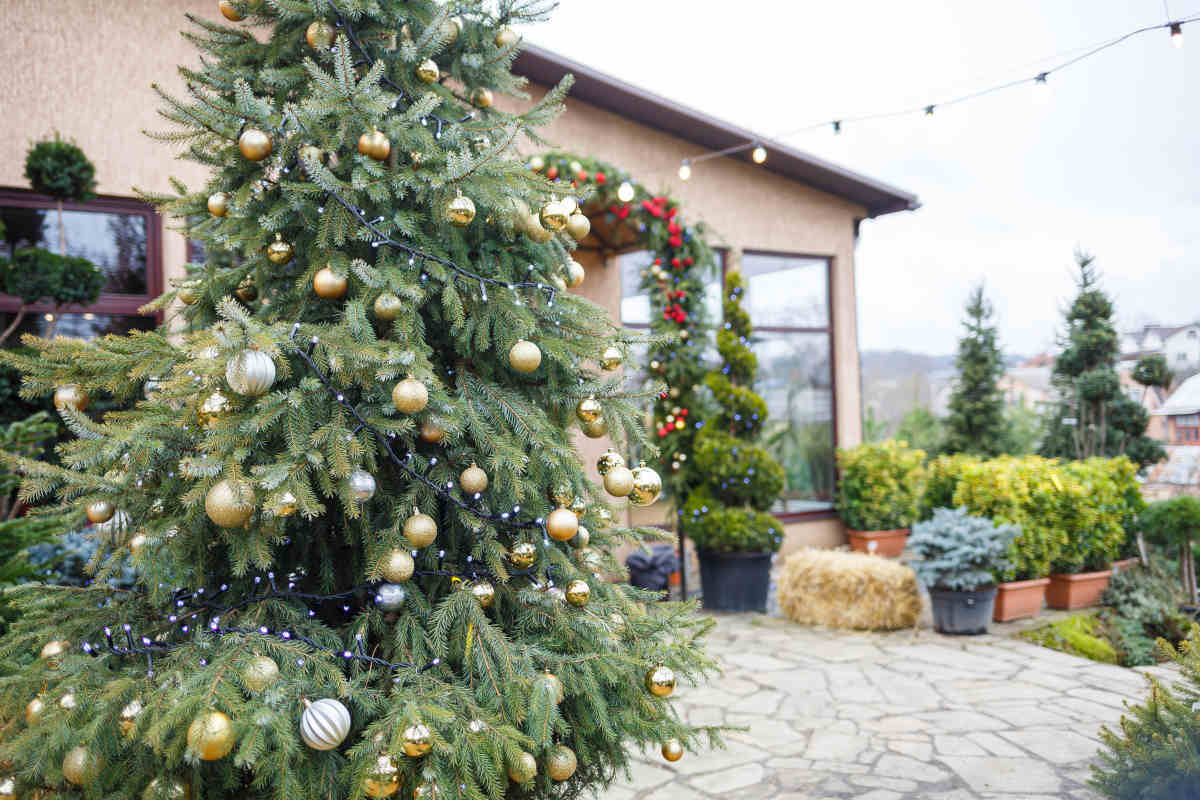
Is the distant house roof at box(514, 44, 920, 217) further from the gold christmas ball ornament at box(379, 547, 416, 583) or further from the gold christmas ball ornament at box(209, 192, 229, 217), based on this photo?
the gold christmas ball ornament at box(379, 547, 416, 583)

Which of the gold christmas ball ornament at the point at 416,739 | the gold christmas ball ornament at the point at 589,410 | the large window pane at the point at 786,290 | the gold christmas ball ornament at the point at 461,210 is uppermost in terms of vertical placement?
the large window pane at the point at 786,290

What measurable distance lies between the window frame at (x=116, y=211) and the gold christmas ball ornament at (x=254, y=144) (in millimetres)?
4082

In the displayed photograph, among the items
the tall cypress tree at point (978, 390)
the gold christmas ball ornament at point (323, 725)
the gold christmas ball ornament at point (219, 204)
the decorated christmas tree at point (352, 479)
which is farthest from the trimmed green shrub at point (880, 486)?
the gold christmas ball ornament at point (323, 725)

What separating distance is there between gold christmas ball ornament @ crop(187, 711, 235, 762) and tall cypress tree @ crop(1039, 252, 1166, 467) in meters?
10.1

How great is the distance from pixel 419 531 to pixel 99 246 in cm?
542

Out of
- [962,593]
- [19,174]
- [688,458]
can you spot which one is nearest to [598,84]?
[688,458]

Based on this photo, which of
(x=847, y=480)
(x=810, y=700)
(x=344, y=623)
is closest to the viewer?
(x=344, y=623)

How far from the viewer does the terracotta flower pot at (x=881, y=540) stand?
8875 mm

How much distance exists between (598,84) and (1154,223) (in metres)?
5.36

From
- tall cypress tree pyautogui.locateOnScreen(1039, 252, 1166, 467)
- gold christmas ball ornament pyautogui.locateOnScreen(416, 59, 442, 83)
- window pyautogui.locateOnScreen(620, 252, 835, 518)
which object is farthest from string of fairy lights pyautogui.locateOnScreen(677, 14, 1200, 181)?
tall cypress tree pyautogui.locateOnScreen(1039, 252, 1166, 467)

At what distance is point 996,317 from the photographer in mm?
11492

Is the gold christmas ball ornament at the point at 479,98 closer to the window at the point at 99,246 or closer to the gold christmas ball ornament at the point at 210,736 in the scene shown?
the gold christmas ball ornament at the point at 210,736

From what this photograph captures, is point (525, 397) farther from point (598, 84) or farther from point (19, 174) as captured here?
point (598, 84)

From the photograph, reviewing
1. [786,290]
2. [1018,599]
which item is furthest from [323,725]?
[786,290]
